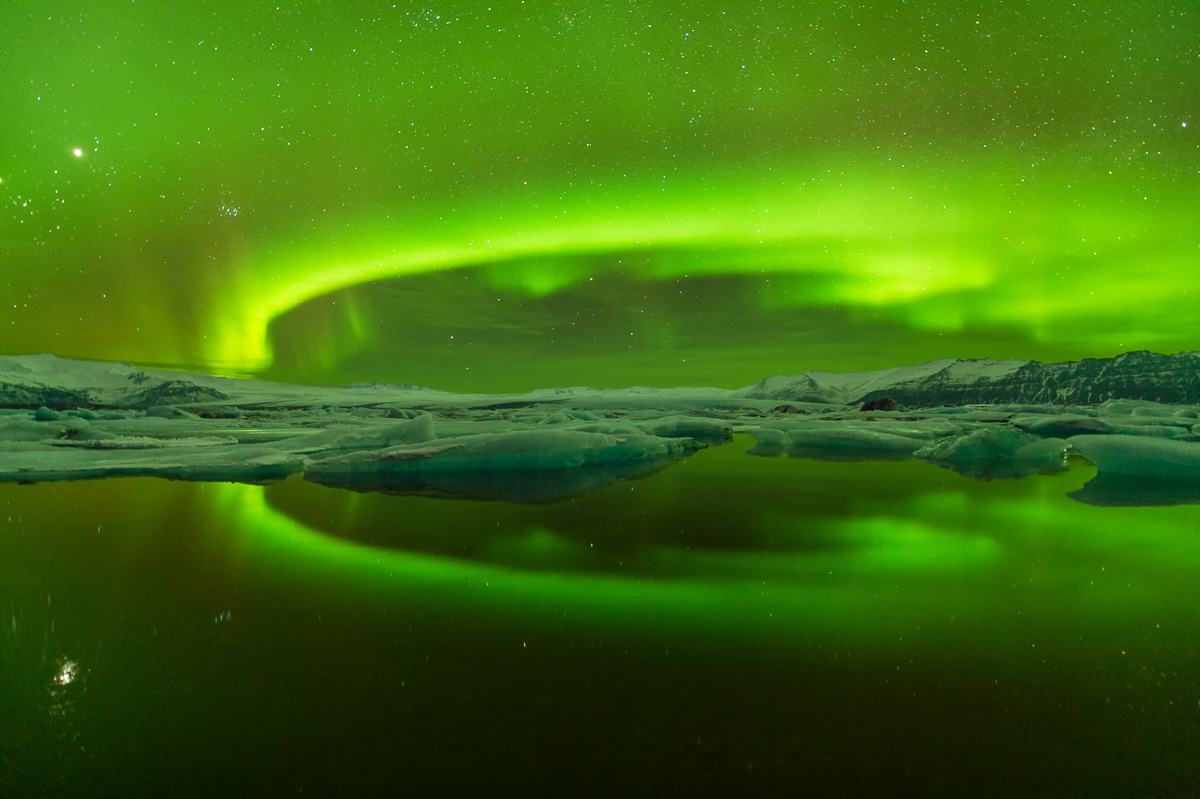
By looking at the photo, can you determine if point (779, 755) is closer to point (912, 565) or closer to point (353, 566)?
point (912, 565)

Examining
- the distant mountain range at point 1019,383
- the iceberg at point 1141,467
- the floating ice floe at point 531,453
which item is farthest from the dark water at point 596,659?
the distant mountain range at point 1019,383

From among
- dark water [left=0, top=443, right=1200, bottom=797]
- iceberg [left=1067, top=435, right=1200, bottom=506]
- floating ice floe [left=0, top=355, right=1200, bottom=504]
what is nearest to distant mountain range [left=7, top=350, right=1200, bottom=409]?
floating ice floe [left=0, top=355, right=1200, bottom=504]

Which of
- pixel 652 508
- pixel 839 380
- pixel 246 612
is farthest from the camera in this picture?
pixel 839 380

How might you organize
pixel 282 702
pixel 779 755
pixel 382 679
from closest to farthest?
pixel 779 755
pixel 282 702
pixel 382 679

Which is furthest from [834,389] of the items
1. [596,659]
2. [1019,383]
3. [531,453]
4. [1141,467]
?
[596,659]

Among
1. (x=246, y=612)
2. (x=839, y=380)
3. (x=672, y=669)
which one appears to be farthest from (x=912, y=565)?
(x=839, y=380)

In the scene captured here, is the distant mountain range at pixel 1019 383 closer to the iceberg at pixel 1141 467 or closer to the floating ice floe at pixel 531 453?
the floating ice floe at pixel 531 453

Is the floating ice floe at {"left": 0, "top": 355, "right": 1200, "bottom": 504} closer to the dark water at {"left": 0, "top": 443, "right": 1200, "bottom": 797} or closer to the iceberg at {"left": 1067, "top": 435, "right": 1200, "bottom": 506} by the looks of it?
the iceberg at {"left": 1067, "top": 435, "right": 1200, "bottom": 506}
